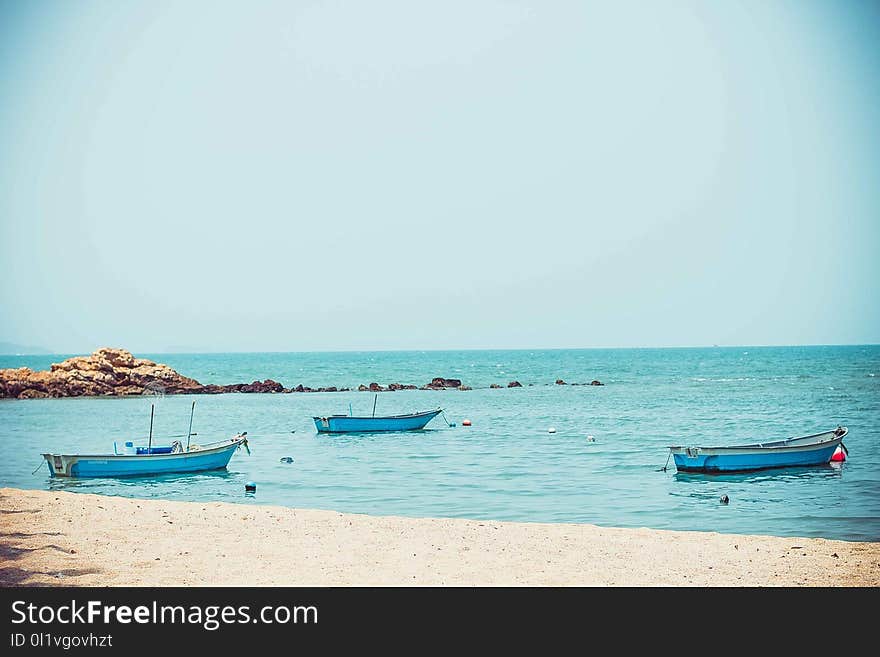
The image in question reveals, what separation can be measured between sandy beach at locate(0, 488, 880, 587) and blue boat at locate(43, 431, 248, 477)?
8597mm

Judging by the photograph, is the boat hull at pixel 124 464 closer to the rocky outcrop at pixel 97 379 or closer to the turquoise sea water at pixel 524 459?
the turquoise sea water at pixel 524 459

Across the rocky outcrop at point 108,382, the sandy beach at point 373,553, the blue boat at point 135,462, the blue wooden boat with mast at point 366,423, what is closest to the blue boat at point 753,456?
the sandy beach at point 373,553

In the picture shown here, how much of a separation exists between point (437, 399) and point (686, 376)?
144 feet

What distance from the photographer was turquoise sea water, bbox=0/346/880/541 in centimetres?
1967

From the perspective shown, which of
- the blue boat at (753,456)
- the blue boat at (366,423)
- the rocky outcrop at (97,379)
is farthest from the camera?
the rocky outcrop at (97,379)

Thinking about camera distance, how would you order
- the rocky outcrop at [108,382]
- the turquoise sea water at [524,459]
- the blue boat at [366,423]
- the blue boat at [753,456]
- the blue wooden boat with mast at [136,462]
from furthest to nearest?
the rocky outcrop at [108,382], the blue boat at [366,423], the blue wooden boat with mast at [136,462], the blue boat at [753,456], the turquoise sea water at [524,459]

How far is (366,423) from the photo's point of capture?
4172 centimetres

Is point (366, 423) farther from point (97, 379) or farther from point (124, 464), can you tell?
point (97, 379)

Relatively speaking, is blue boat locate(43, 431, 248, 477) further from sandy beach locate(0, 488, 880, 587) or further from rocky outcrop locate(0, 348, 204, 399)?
rocky outcrop locate(0, 348, 204, 399)

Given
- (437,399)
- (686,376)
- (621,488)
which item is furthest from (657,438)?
(686,376)

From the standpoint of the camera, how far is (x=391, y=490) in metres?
23.1

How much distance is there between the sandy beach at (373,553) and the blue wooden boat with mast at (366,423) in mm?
23983

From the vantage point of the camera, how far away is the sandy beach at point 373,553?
36.6ft

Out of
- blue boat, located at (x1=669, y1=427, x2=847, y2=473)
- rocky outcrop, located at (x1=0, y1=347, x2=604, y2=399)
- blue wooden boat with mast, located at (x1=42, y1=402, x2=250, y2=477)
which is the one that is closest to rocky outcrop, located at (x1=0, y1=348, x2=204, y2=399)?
rocky outcrop, located at (x1=0, y1=347, x2=604, y2=399)
